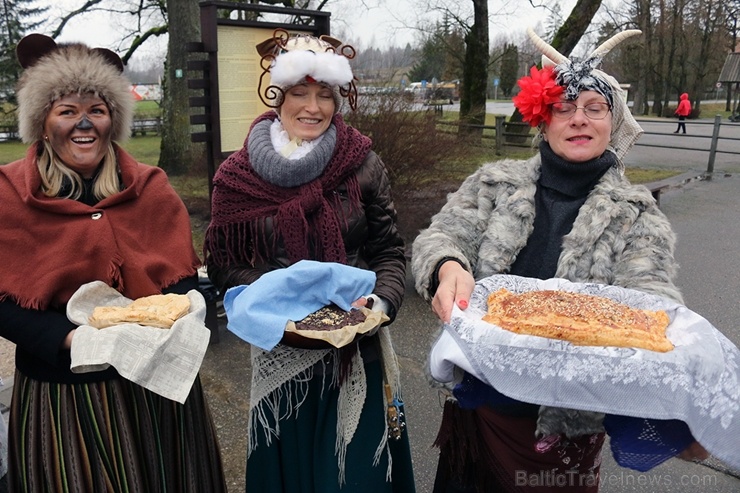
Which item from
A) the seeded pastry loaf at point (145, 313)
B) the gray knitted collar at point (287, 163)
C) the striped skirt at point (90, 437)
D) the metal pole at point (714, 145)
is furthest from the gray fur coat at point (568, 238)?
the metal pole at point (714, 145)

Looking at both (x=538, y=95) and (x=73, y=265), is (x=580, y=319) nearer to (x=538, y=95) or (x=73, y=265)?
(x=538, y=95)

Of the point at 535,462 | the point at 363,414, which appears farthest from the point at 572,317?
the point at 363,414

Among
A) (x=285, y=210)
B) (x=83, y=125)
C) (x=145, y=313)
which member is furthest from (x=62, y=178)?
(x=285, y=210)

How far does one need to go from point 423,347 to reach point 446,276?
2.84 metres

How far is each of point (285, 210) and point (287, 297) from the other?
398 mm

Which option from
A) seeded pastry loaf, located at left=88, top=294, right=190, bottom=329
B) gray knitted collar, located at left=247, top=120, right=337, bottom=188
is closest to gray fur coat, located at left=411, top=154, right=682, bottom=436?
gray knitted collar, located at left=247, top=120, right=337, bottom=188

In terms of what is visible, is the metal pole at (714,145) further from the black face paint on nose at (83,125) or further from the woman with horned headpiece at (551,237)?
the black face paint on nose at (83,125)

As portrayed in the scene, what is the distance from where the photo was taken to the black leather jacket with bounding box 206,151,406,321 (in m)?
2.29

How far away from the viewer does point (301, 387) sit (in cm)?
222

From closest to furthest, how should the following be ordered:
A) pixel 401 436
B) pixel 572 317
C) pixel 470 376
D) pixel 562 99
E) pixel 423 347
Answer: pixel 572 317, pixel 470 376, pixel 562 99, pixel 401 436, pixel 423 347

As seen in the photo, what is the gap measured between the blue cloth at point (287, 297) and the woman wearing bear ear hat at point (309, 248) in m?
0.11

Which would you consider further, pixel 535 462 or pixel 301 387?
pixel 301 387

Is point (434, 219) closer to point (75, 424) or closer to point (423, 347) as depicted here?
point (75, 424)

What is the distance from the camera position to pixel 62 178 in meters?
2.06
